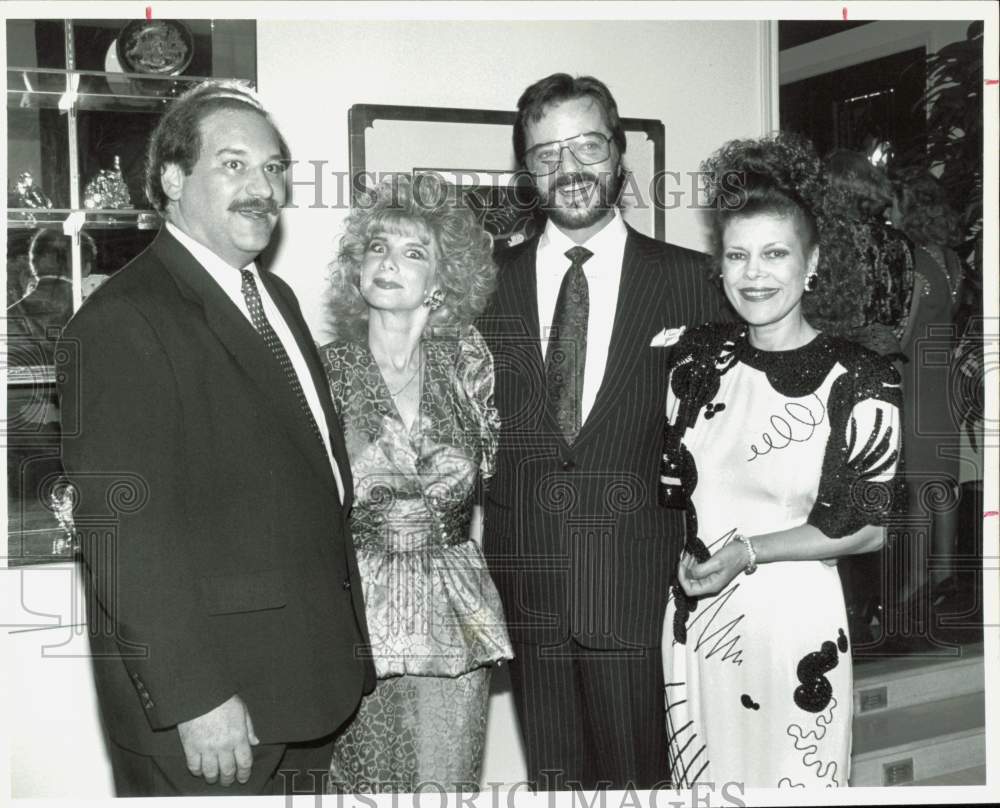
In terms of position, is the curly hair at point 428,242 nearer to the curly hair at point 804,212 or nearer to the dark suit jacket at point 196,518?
the dark suit jacket at point 196,518

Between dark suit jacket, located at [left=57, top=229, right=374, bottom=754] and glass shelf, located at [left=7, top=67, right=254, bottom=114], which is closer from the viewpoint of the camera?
dark suit jacket, located at [left=57, top=229, right=374, bottom=754]

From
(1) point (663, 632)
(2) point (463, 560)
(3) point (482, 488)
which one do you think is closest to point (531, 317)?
(3) point (482, 488)

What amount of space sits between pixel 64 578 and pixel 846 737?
1.81 meters

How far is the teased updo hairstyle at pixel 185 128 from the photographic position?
212cm

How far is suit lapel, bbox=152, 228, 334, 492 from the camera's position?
1986 millimetres

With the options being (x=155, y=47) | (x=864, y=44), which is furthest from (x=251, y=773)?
(x=864, y=44)

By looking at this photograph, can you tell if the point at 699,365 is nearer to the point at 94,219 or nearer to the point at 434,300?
the point at 434,300

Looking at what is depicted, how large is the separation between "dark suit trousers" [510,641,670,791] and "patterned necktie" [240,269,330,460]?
0.74 meters

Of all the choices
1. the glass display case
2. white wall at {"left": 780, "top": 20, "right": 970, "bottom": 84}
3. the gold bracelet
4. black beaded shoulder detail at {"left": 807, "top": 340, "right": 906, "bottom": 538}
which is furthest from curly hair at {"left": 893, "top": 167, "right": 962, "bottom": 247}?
the glass display case

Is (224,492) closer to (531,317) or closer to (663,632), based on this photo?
(531,317)

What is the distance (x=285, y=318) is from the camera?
222 centimetres

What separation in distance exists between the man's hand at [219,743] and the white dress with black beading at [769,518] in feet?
3.10

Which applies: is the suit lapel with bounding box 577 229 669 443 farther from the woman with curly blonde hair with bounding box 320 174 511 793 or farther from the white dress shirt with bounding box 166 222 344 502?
the white dress shirt with bounding box 166 222 344 502

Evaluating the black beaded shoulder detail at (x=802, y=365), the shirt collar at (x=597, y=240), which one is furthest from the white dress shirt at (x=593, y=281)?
the black beaded shoulder detail at (x=802, y=365)
